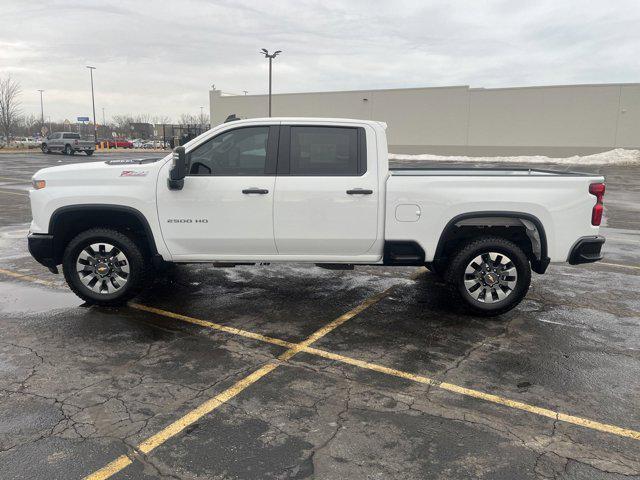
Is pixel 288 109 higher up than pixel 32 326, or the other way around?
pixel 288 109

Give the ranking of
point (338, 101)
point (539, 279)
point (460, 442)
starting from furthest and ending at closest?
point (338, 101)
point (539, 279)
point (460, 442)

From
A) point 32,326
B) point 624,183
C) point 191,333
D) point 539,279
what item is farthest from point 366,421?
point 624,183

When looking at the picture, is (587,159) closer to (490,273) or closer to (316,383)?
(490,273)

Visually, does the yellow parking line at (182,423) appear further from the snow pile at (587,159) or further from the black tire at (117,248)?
the snow pile at (587,159)

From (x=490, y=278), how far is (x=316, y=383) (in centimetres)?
247

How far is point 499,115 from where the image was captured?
147 ft

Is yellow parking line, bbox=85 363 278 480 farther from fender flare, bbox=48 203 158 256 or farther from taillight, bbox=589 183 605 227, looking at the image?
taillight, bbox=589 183 605 227

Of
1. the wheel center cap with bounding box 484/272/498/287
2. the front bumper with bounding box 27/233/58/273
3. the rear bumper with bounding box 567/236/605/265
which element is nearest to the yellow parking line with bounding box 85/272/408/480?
the front bumper with bounding box 27/233/58/273

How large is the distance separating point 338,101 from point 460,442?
51060 millimetres

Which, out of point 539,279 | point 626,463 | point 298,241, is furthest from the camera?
point 539,279

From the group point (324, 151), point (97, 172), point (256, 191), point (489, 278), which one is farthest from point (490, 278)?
point (97, 172)

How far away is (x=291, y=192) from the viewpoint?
211 inches

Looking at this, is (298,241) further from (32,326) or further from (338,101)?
(338,101)

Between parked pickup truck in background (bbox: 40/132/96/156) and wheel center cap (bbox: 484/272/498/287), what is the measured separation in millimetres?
38084
